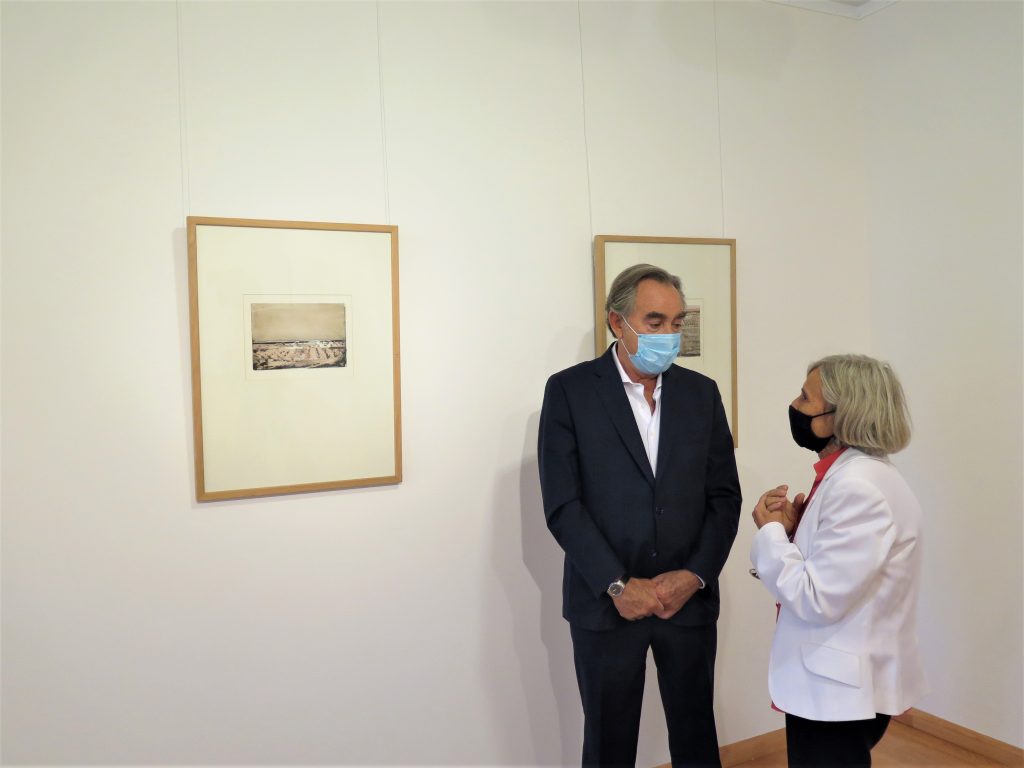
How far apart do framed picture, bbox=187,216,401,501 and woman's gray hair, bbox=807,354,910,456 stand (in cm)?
133

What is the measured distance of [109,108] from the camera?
223cm

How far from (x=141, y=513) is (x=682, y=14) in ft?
8.50

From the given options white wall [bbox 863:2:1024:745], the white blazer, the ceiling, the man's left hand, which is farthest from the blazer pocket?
the ceiling

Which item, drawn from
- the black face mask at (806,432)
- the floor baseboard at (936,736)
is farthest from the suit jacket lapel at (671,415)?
the floor baseboard at (936,736)

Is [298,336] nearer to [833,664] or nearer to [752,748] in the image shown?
[833,664]

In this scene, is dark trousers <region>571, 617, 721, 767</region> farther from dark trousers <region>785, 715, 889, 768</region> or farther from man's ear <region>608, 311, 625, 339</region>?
man's ear <region>608, 311, 625, 339</region>

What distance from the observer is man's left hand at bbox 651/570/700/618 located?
2.19m

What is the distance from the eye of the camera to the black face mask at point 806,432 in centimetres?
193

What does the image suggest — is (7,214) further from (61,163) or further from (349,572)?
(349,572)

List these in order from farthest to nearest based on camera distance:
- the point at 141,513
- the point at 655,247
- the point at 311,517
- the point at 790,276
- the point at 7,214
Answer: the point at 790,276 < the point at 655,247 < the point at 311,517 < the point at 141,513 < the point at 7,214

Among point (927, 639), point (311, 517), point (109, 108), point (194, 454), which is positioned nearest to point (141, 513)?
point (194, 454)

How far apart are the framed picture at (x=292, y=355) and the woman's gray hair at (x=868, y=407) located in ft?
4.37

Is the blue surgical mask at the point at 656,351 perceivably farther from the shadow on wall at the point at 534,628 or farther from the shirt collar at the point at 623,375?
the shadow on wall at the point at 534,628

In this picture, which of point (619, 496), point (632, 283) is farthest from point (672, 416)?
point (632, 283)
